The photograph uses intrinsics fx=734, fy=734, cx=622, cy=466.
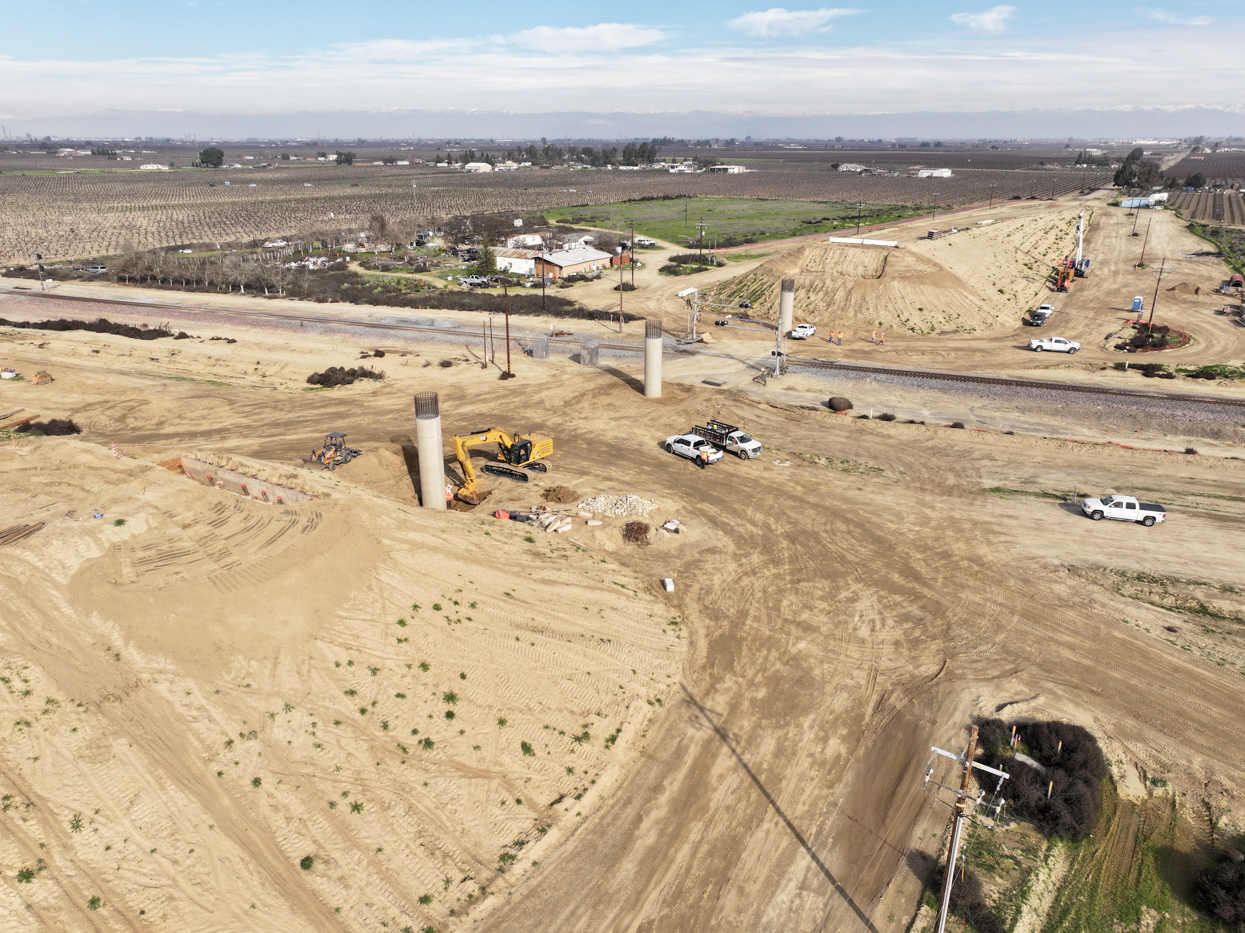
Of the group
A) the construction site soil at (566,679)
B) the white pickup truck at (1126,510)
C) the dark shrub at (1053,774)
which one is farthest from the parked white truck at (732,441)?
the dark shrub at (1053,774)

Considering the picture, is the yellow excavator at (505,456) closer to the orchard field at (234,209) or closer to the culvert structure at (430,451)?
the culvert structure at (430,451)

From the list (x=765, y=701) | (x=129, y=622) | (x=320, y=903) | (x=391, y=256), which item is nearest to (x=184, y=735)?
(x=129, y=622)

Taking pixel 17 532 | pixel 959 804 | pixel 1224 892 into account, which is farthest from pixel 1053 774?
pixel 17 532

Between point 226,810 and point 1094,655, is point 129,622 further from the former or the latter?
point 1094,655

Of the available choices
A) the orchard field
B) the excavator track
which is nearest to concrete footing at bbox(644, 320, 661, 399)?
the excavator track

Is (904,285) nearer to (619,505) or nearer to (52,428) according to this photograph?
(619,505)

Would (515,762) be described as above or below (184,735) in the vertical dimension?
below

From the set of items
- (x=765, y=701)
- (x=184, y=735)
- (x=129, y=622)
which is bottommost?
(x=765, y=701)

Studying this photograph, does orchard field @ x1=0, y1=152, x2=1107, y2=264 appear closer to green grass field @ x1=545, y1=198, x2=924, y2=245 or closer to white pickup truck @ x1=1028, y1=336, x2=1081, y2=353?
green grass field @ x1=545, y1=198, x2=924, y2=245
